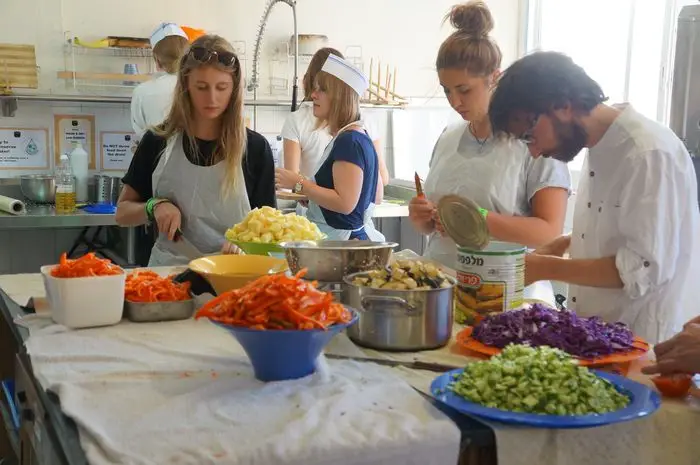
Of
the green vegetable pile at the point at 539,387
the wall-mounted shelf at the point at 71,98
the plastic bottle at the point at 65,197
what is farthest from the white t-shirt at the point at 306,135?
the green vegetable pile at the point at 539,387

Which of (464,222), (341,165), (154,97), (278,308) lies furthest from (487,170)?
(154,97)

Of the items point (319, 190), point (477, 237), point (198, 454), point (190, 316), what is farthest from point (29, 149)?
point (198, 454)

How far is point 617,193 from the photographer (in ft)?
6.14

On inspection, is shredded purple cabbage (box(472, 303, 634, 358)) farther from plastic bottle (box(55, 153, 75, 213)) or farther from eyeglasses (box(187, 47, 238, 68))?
plastic bottle (box(55, 153, 75, 213))

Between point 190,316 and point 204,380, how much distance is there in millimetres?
516

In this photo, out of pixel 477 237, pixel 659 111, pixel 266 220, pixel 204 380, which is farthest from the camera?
pixel 659 111

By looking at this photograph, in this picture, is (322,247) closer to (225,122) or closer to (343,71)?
(225,122)

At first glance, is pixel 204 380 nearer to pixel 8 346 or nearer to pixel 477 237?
pixel 477 237

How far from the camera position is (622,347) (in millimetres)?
1521

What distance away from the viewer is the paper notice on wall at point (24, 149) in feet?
15.5

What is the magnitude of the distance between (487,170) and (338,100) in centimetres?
88

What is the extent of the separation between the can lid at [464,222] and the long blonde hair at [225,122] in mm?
909

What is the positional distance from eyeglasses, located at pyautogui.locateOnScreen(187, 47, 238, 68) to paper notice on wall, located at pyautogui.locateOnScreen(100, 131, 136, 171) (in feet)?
8.49

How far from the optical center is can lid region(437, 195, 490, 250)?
1.81m
